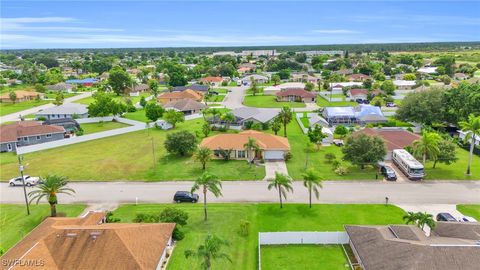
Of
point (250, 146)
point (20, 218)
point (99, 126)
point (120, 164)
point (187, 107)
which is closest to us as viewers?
point (20, 218)

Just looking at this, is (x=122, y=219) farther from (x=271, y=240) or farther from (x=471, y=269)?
(x=471, y=269)

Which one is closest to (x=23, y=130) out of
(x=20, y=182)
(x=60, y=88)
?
(x=20, y=182)

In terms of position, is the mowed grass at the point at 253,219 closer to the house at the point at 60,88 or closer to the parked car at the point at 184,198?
the parked car at the point at 184,198

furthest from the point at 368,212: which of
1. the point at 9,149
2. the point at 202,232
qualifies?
the point at 9,149

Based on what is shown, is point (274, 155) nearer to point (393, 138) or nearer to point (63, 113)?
point (393, 138)

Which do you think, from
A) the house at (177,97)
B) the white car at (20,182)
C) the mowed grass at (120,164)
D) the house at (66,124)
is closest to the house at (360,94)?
the house at (177,97)

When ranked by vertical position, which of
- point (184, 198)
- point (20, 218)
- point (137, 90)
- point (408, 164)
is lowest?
point (20, 218)
